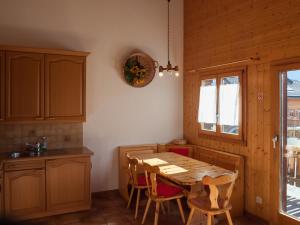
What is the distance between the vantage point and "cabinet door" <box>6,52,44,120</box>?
345 centimetres

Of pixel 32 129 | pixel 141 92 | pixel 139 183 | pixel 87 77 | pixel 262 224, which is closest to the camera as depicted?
pixel 262 224

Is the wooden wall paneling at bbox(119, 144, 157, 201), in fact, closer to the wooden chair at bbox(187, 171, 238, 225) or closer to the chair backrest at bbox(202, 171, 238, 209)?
the wooden chair at bbox(187, 171, 238, 225)

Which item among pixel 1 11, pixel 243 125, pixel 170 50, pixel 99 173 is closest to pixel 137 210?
pixel 99 173

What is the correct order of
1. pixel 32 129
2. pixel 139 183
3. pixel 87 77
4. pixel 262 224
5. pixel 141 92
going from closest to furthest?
pixel 262 224
pixel 139 183
pixel 32 129
pixel 87 77
pixel 141 92

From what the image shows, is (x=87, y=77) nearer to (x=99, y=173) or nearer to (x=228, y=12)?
(x=99, y=173)

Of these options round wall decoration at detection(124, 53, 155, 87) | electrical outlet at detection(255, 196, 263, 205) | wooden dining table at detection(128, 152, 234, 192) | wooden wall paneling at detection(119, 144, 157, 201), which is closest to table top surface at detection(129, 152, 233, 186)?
wooden dining table at detection(128, 152, 234, 192)

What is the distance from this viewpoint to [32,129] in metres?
3.90

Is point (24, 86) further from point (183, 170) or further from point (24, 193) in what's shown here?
point (183, 170)

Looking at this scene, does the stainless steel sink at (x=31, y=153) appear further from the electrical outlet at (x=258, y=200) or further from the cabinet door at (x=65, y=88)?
the electrical outlet at (x=258, y=200)

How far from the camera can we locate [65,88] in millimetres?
3746

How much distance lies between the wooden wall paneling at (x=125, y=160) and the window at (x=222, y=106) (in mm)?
946

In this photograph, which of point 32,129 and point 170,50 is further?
point 170,50

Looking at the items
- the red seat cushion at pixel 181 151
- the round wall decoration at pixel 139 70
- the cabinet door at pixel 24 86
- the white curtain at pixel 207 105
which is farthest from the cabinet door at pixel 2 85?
the white curtain at pixel 207 105

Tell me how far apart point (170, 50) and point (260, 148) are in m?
2.39
